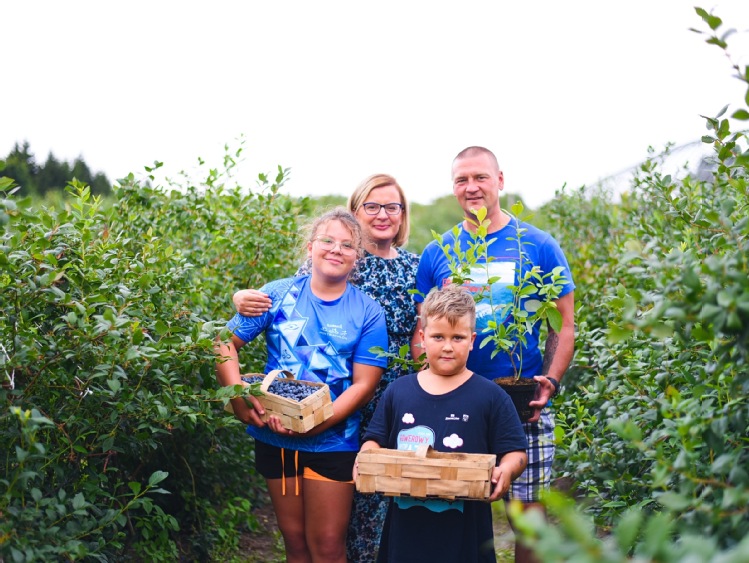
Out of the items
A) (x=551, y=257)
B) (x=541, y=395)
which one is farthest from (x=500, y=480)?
(x=551, y=257)

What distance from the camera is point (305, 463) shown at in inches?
133

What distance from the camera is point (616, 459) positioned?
274 cm

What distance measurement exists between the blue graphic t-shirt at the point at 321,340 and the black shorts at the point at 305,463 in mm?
34

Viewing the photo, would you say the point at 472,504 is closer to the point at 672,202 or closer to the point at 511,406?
the point at 511,406

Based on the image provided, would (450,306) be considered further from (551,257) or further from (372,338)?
(551,257)

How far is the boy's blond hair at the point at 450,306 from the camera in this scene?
9.80 ft

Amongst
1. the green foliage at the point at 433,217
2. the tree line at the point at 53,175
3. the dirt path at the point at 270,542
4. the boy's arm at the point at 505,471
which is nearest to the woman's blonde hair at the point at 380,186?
the boy's arm at the point at 505,471

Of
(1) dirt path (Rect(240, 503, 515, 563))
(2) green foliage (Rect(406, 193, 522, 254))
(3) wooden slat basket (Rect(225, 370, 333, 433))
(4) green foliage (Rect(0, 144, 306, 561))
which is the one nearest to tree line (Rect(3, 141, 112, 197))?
(2) green foliage (Rect(406, 193, 522, 254))

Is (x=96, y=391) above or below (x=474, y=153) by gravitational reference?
below

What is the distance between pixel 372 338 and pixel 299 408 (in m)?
0.55

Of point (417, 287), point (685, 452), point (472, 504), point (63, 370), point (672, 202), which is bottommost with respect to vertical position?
point (472, 504)

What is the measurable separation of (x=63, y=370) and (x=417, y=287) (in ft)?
5.63

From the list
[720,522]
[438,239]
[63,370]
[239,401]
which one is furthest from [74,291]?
[720,522]

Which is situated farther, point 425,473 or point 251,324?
point 251,324
